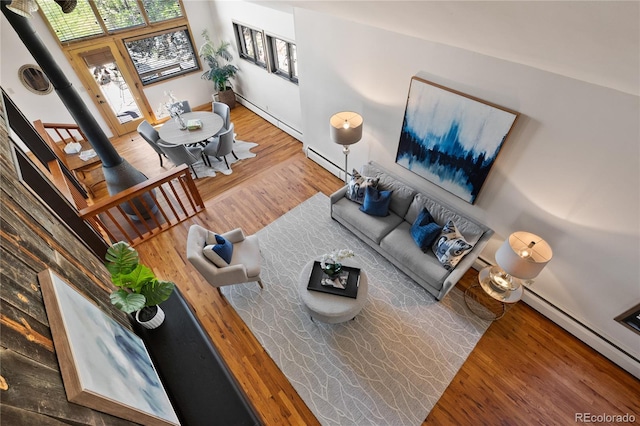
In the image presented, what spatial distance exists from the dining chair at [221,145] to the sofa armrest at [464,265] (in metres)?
4.44

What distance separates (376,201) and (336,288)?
1317mm

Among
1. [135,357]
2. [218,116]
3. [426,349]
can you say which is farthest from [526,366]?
[218,116]

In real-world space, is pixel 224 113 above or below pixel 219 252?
below

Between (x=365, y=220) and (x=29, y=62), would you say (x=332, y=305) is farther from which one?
(x=29, y=62)

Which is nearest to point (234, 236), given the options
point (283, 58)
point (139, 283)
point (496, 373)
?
point (139, 283)

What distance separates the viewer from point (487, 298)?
3.53 m

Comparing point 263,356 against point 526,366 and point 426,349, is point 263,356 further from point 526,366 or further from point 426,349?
point 526,366

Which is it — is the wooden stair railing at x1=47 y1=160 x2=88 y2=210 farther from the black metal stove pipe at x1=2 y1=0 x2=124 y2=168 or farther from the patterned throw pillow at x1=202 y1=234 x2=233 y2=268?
the patterned throw pillow at x1=202 y1=234 x2=233 y2=268

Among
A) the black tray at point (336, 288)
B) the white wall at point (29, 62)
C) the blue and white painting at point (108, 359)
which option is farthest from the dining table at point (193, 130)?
the blue and white painting at point (108, 359)

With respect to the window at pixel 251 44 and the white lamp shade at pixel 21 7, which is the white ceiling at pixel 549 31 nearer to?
the white lamp shade at pixel 21 7

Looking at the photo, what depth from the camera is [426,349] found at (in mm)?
3133

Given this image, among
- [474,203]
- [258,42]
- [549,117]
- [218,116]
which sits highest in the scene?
[549,117]

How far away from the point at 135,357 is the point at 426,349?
272 centimetres

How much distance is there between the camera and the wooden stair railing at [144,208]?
3.73 meters
